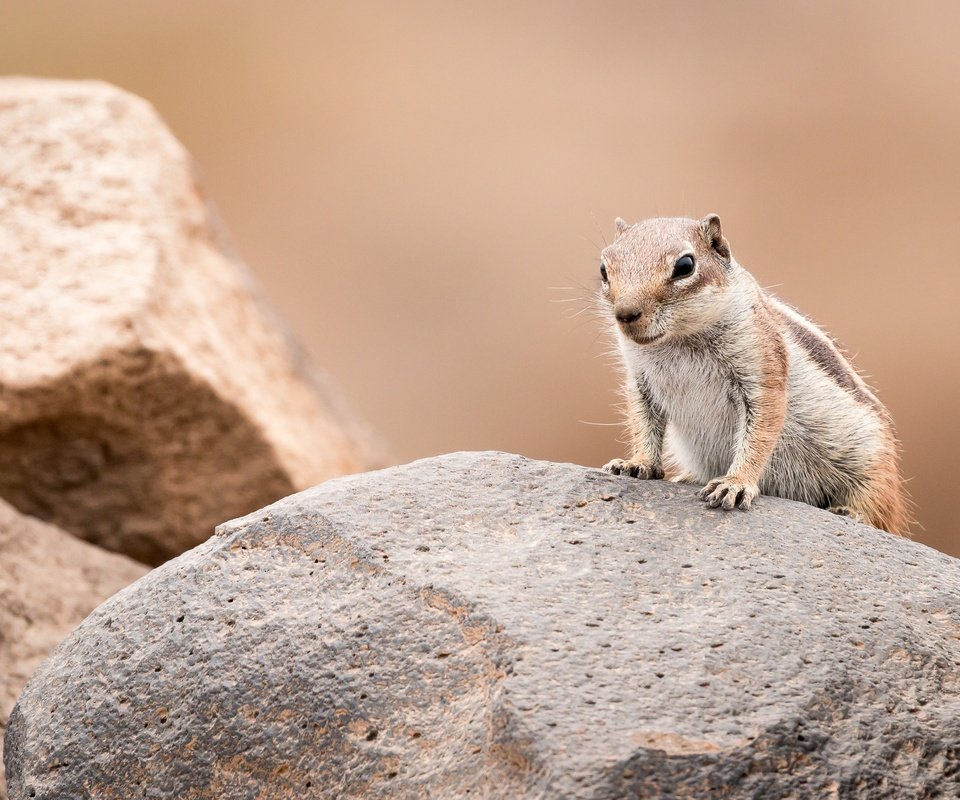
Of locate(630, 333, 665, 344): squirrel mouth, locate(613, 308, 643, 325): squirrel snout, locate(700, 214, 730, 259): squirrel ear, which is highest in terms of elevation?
locate(700, 214, 730, 259): squirrel ear

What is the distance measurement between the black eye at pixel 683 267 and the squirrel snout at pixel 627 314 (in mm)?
191

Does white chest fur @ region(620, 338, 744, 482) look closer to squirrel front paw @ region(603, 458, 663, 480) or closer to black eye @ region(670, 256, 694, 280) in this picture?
squirrel front paw @ region(603, 458, 663, 480)

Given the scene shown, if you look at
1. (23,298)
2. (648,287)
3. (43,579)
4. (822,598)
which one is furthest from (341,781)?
(23,298)

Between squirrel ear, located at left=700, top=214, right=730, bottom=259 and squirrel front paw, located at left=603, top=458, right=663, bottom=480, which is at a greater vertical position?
squirrel ear, located at left=700, top=214, right=730, bottom=259

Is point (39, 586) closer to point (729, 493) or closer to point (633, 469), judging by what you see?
point (633, 469)

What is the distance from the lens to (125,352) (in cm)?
569

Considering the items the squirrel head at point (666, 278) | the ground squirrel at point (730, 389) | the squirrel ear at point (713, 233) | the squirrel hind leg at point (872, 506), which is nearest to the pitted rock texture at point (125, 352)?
the ground squirrel at point (730, 389)

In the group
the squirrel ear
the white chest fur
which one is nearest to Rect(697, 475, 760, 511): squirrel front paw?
the white chest fur

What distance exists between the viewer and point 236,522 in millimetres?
3730

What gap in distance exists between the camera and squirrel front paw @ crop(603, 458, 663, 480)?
4.10 m

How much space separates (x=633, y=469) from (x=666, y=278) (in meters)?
0.71

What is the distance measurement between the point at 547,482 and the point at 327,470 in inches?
121

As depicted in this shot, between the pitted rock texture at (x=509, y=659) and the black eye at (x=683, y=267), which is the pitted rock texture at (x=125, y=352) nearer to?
the pitted rock texture at (x=509, y=659)

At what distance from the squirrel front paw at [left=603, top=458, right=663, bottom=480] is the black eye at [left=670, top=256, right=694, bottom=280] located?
698mm
